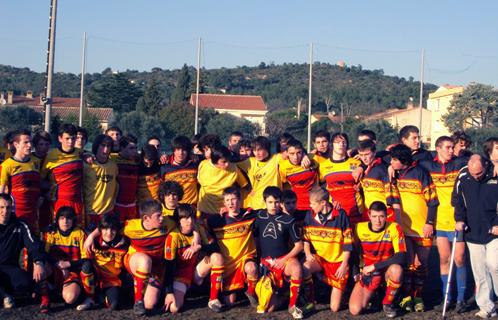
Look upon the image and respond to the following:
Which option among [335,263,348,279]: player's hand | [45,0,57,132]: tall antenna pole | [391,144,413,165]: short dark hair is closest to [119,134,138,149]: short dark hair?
[335,263,348,279]: player's hand

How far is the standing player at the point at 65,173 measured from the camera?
767 centimetres

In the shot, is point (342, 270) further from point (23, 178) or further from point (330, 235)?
point (23, 178)

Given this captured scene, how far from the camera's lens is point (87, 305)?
22.6 feet

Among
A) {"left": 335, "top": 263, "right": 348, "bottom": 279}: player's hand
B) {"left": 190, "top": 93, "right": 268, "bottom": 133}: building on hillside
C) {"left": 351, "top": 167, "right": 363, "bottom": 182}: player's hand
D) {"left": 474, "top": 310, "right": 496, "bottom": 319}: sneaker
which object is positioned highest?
{"left": 190, "top": 93, "right": 268, "bottom": 133}: building on hillside

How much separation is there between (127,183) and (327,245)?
2.71m

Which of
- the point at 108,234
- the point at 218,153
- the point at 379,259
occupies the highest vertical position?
the point at 218,153

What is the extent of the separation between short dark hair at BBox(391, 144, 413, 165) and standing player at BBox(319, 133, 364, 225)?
2.00ft

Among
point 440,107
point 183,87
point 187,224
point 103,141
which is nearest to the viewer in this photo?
point 187,224

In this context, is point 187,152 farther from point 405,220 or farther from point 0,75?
point 0,75

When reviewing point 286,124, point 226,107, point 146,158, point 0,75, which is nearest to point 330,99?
point 226,107

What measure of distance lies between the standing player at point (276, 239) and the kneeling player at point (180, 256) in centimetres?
64

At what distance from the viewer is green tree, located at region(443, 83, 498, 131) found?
137 ft

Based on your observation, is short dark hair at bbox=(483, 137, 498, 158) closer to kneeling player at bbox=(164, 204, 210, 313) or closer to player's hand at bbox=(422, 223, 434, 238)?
player's hand at bbox=(422, 223, 434, 238)

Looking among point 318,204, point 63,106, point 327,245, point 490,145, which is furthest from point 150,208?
point 63,106
